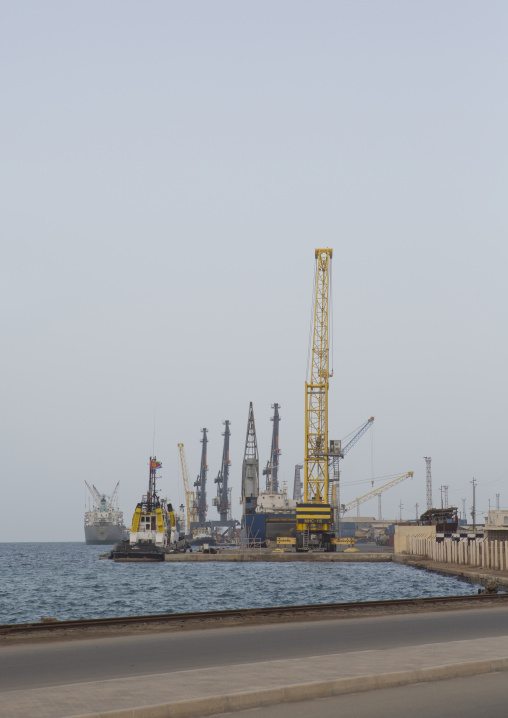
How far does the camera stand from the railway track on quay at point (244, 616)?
80.8ft

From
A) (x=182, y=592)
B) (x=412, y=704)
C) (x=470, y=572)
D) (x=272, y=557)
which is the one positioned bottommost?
(x=272, y=557)

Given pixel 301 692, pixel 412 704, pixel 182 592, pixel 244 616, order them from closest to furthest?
pixel 412 704 < pixel 301 692 < pixel 244 616 < pixel 182 592

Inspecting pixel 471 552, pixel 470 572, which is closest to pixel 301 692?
pixel 470 572

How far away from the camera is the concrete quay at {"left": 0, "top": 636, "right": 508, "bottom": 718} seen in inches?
465

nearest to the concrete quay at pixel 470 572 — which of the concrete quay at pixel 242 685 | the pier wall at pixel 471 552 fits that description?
the pier wall at pixel 471 552

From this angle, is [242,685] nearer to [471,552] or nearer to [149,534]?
Result: [471,552]

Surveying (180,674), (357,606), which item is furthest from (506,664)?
(357,606)

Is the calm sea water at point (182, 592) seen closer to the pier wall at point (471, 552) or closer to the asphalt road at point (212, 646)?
the pier wall at point (471, 552)

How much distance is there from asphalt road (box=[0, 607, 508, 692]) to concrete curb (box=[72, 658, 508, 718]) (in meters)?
3.83

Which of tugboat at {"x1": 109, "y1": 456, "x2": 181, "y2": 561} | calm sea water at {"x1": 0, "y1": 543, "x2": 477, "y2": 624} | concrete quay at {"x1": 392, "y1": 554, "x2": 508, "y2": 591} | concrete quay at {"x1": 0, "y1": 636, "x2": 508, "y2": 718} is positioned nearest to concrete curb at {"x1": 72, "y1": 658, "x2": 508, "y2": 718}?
concrete quay at {"x1": 0, "y1": 636, "x2": 508, "y2": 718}

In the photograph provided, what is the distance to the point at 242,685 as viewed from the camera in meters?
13.3

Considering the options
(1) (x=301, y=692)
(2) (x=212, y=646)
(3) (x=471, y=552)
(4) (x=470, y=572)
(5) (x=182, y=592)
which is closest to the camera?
(1) (x=301, y=692)

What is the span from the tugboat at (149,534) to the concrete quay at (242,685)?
4210 inches

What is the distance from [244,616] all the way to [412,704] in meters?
16.2
